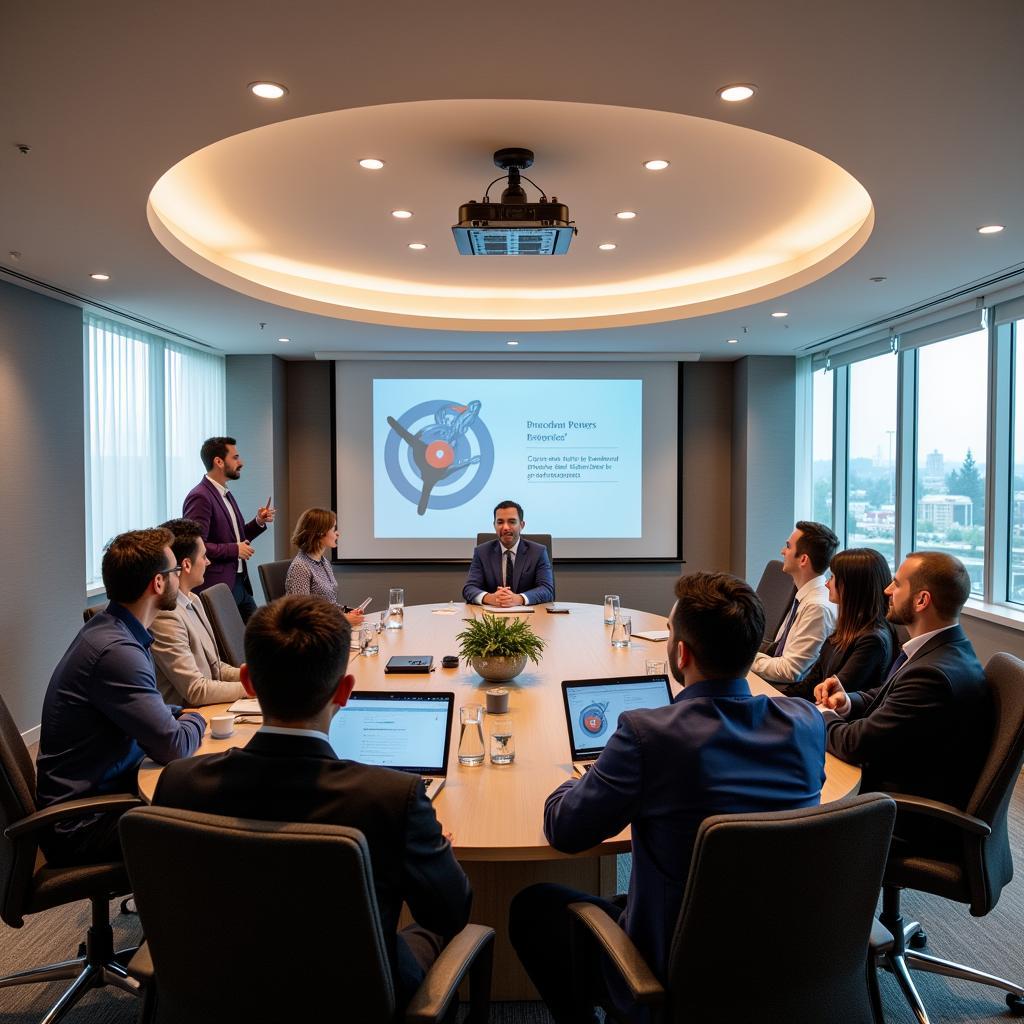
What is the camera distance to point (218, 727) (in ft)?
8.35

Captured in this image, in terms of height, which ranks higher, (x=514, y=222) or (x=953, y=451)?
(x=514, y=222)

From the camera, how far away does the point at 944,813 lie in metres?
2.17

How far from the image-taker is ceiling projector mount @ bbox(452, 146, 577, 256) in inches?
141

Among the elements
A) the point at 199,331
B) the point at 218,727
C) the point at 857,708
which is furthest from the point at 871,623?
the point at 199,331

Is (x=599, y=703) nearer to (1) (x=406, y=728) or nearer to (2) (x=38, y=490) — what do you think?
(1) (x=406, y=728)

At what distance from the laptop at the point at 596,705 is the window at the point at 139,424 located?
4648 millimetres

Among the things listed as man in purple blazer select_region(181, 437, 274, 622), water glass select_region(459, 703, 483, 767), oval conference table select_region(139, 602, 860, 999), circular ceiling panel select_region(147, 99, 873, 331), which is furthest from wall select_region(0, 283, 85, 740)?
water glass select_region(459, 703, 483, 767)

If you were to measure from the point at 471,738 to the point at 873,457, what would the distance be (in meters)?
5.69

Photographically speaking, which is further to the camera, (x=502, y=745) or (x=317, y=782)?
(x=502, y=745)

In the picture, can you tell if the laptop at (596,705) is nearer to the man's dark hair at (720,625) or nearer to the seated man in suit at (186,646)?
the man's dark hair at (720,625)

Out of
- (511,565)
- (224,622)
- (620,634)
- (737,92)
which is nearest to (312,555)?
(224,622)

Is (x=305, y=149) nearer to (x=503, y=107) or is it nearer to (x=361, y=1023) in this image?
(x=503, y=107)

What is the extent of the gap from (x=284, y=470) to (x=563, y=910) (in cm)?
677

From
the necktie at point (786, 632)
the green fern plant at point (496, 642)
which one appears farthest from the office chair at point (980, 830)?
the green fern plant at point (496, 642)
